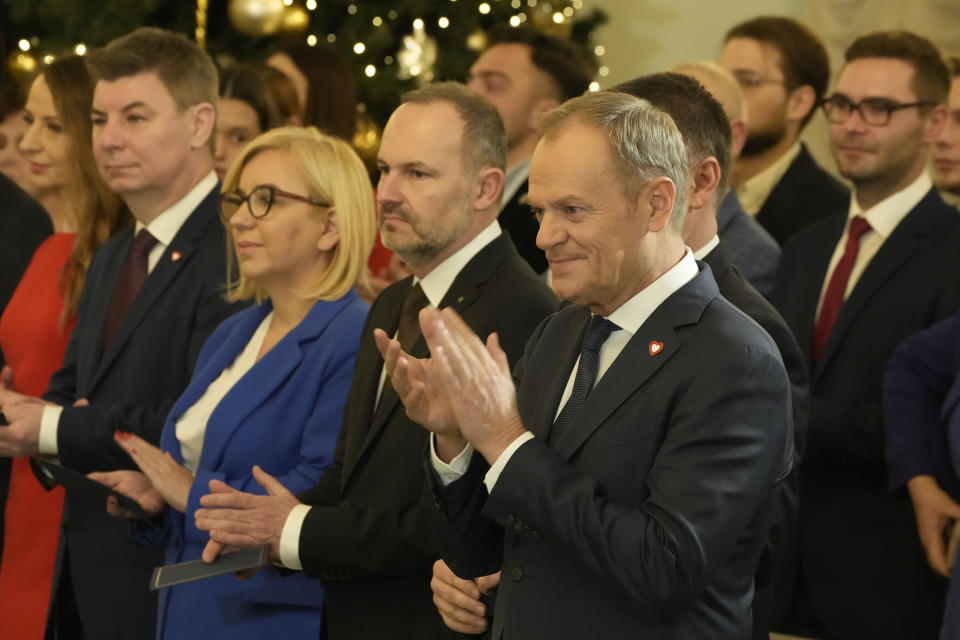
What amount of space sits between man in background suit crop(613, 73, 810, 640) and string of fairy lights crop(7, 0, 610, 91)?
3464mm

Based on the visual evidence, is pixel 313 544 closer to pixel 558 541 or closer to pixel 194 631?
pixel 194 631

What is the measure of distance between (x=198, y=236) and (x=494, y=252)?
1.05 meters

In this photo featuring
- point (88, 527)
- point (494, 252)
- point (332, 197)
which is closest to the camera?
point (494, 252)

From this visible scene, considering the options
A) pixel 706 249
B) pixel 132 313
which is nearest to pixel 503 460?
pixel 706 249

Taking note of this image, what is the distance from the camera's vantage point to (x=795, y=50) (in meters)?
4.80

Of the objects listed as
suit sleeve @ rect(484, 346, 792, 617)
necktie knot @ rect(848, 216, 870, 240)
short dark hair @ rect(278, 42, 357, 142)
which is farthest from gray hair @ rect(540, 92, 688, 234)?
short dark hair @ rect(278, 42, 357, 142)

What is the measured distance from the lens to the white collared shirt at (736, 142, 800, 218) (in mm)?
4461

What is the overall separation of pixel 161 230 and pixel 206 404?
0.63 meters

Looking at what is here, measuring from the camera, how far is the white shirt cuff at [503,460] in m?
1.89

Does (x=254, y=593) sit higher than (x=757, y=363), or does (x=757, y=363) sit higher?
(x=757, y=363)

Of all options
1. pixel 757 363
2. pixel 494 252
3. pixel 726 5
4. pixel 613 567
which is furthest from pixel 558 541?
pixel 726 5

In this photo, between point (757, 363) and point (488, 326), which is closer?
point (757, 363)

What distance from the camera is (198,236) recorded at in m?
3.48

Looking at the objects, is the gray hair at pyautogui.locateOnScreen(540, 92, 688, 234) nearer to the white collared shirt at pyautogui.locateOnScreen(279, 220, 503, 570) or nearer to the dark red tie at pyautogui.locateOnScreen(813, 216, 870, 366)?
the white collared shirt at pyautogui.locateOnScreen(279, 220, 503, 570)
